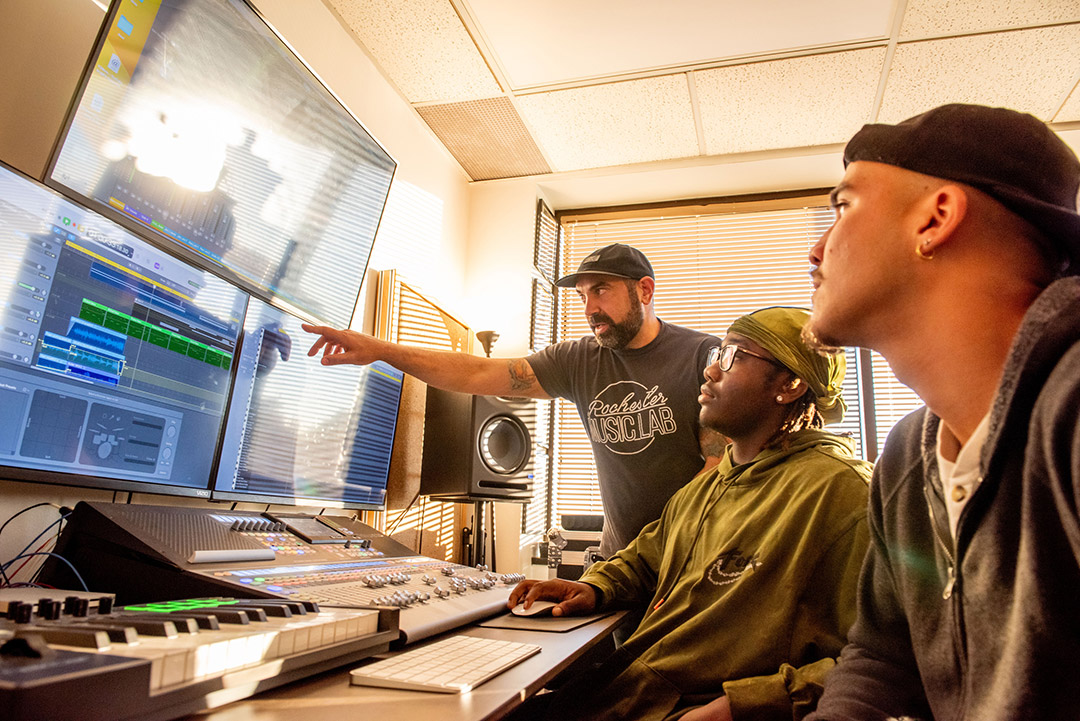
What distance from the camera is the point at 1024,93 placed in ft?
9.26

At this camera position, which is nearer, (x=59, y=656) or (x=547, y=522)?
(x=59, y=656)

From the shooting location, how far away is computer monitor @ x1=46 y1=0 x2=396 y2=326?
1.20 meters

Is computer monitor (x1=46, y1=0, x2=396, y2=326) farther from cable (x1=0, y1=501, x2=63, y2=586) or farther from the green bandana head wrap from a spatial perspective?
the green bandana head wrap

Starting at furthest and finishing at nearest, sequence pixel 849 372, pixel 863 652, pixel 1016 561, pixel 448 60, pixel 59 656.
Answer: pixel 849 372, pixel 448 60, pixel 863 652, pixel 1016 561, pixel 59 656

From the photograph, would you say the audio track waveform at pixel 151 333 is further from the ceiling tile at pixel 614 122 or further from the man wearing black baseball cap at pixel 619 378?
the ceiling tile at pixel 614 122

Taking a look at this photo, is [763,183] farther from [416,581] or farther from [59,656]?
[59,656]

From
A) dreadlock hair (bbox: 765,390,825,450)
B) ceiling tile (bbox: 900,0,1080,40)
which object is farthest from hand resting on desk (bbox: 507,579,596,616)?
ceiling tile (bbox: 900,0,1080,40)

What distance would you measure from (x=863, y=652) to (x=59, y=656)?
989 millimetres

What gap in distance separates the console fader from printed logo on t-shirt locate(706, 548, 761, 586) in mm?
414

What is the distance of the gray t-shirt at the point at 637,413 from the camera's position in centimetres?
204

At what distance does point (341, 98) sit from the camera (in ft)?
8.21

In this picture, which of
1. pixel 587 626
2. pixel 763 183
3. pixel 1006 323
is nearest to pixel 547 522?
pixel 763 183

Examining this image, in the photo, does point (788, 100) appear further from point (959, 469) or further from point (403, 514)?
point (959, 469)

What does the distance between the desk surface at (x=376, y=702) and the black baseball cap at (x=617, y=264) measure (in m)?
1.61
